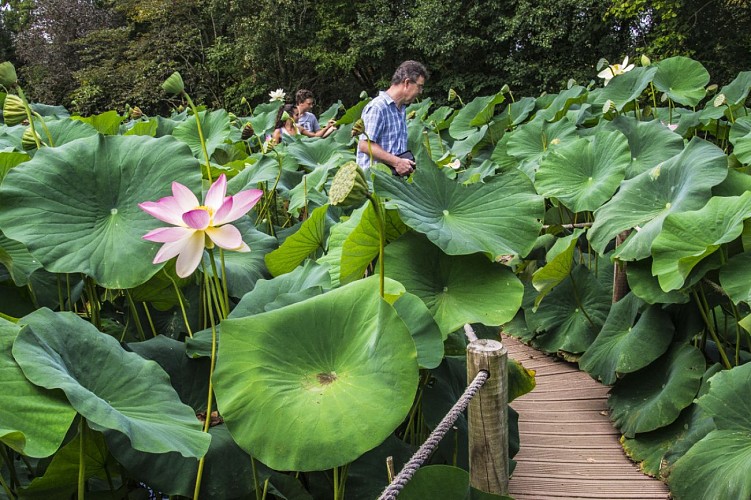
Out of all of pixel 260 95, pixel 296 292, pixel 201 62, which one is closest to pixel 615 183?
pixel 296 292

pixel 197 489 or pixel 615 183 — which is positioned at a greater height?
pixel 197 489

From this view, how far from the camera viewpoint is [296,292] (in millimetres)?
1145

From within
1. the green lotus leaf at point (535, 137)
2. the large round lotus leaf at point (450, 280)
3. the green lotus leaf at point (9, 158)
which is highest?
the green lotus leaf at point (9, 158)

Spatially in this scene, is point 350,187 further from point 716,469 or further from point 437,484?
point 716,469

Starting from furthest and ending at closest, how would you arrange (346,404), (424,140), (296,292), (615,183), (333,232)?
(424,140)
(615,183)
(333,232)
(296,292)
(346,404)

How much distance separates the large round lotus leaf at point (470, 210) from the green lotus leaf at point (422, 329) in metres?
0.18

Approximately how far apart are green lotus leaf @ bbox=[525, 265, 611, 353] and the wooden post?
4.46 feet

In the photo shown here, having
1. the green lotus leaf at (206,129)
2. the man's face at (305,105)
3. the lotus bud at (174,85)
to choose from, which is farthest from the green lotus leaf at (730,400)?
the man's face at (305,105)

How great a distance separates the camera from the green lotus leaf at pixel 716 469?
1.48m

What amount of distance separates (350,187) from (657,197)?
1.39 m

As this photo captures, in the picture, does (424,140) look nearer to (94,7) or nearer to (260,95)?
(260,95)

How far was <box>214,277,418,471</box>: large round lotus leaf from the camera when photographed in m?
0.86

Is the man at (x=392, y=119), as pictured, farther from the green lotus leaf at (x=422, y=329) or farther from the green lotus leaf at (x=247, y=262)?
the green lotus leaf at (x=422, y=329)

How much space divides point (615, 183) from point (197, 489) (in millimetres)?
1826
